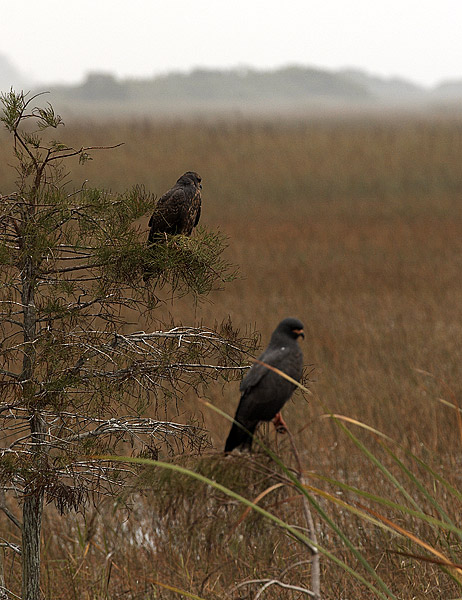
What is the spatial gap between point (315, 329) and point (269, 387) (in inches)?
292

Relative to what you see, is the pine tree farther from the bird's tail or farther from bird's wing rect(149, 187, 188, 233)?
the bird's tail

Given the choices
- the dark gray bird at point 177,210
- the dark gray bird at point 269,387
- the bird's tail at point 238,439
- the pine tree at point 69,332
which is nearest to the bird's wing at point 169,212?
the dark gray bird at point 177,210

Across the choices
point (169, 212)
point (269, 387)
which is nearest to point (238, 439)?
point (269, 387)

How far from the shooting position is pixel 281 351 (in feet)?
7.75

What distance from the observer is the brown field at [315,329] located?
353cm

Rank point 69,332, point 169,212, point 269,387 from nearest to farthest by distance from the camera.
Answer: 1. point 269,387
2. point 69,332
3. point 169,212

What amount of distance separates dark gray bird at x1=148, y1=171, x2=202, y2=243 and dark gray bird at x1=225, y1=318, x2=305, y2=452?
81 cm

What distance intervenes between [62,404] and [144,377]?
33cm

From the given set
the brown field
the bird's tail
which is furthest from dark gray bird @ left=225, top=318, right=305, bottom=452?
the brown field

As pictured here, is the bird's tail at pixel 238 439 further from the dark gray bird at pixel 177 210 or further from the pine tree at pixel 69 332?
the dark gray bird at pixel 177 210

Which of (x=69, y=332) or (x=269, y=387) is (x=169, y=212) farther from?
(x=269, y=387)

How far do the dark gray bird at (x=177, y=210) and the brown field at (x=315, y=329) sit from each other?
0.97 metres

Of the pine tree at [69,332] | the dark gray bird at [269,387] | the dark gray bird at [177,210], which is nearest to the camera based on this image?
the dark gray bird at [269,387]

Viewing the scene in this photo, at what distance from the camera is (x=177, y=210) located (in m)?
3.07
